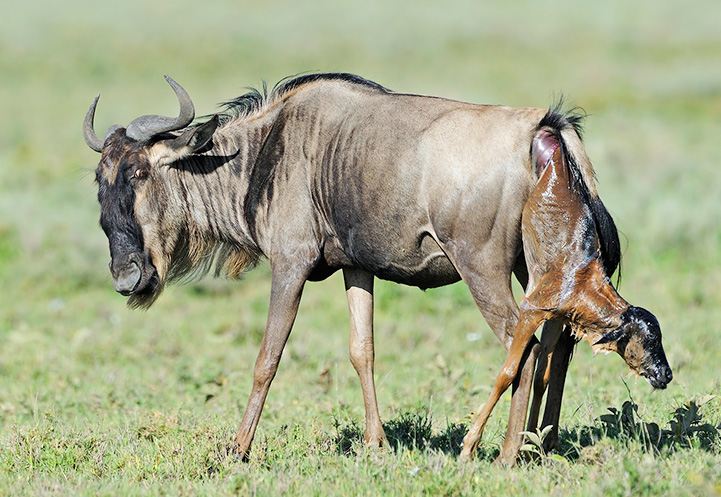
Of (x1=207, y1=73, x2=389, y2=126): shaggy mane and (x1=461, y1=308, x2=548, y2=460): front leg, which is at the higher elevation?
(x1=207, y1=73, x2=389, y2=126): shaggy mane

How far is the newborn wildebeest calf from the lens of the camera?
4.71m

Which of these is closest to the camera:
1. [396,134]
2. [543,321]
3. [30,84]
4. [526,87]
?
[543,321]

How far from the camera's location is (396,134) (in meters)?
5.41

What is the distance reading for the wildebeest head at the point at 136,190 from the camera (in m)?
6.07

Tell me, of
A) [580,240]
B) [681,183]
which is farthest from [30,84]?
[580,240]

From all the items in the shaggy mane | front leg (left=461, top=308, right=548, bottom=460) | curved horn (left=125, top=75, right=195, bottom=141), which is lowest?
front leg (left=461, top=308, right=548, bottom=460)

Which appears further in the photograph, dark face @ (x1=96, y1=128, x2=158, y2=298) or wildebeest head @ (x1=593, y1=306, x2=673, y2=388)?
dark face @ (x1=96, y1=128, x2=158, y2=298)

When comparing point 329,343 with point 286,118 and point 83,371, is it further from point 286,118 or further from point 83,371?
point 286,118

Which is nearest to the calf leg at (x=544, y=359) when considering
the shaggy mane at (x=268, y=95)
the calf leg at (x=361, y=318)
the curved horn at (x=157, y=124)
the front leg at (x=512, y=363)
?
the front leg at (x=512, y=363)

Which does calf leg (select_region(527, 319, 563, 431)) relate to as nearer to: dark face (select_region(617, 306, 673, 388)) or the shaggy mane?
dark face (select_region(617, 306, 673, 388))

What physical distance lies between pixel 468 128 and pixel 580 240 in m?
0.86

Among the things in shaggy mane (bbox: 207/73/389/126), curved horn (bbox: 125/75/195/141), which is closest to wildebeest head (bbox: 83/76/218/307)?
curved horn (bbox: 125/75/195/141)

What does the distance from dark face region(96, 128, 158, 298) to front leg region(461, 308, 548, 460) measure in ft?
8.11

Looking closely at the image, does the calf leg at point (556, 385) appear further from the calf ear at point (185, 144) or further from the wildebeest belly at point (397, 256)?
the calf ear at point (185, 144)
